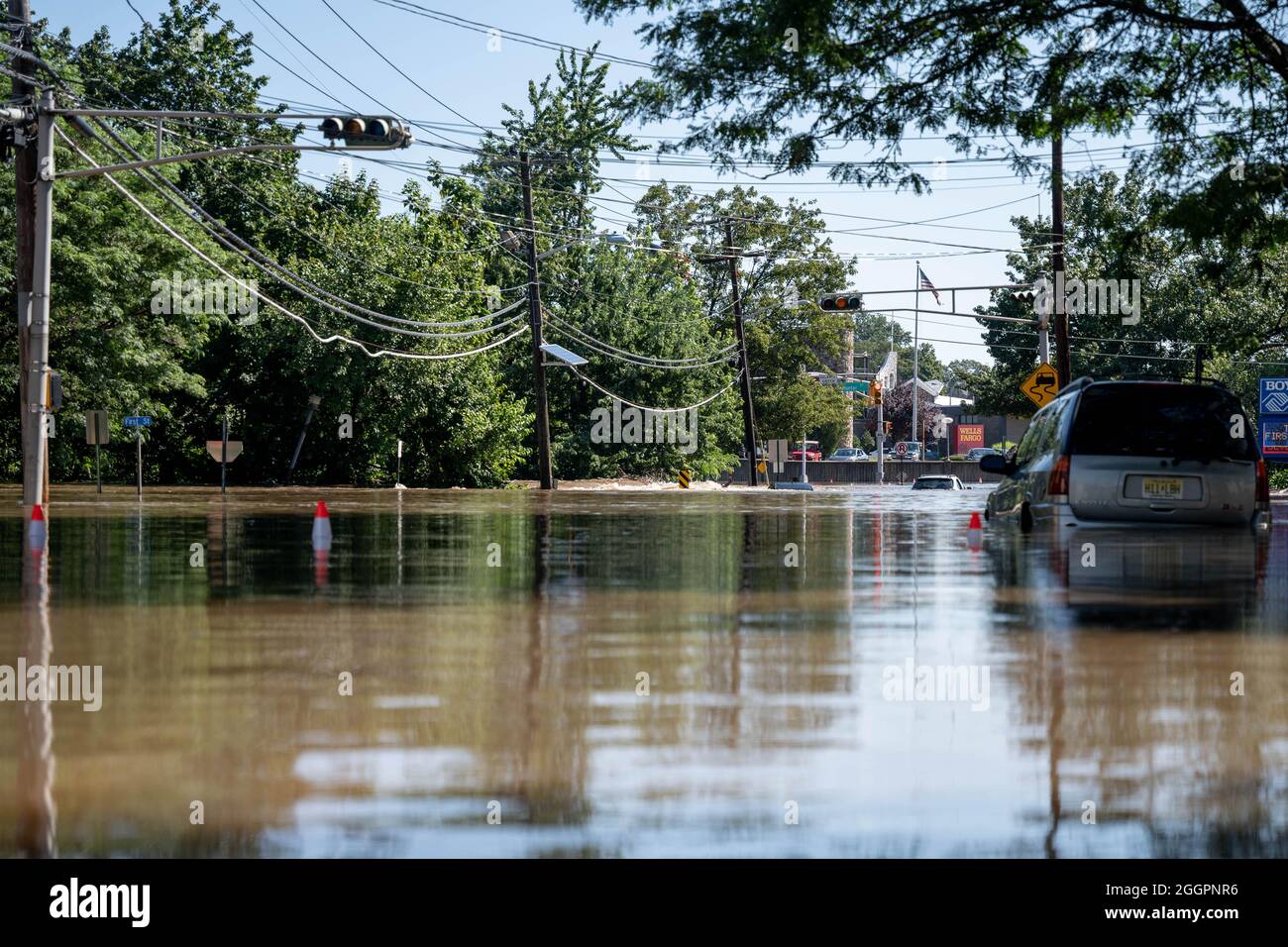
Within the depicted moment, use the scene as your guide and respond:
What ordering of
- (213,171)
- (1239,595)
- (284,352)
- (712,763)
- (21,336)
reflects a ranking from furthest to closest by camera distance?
(213,171) → (284,352) → (21,336) → (1239,595) → (712,763)

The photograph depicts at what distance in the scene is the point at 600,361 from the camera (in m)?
68.4

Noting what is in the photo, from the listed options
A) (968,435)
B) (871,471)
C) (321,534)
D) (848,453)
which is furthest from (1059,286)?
(968,435)

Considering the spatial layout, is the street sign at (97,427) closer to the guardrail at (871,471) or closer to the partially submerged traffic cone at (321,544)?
the partially submerged traffic cone at (321,544)

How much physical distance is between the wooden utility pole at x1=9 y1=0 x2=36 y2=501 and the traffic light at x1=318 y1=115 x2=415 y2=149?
593cm

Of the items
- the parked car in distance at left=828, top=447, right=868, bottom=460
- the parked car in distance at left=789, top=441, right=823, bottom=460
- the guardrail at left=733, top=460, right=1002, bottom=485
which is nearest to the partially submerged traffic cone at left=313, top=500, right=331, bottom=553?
the guardrail at left=733, top=460, right=1002, bottom=485

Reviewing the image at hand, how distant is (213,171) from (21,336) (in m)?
39.4

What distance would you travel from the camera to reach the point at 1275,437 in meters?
44.0

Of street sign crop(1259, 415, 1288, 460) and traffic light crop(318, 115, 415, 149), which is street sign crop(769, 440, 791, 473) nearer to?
street sign crop(1259, 415, 1288, 460)

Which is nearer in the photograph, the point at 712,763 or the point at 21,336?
the point at 712,763

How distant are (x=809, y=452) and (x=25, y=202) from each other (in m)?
99.5

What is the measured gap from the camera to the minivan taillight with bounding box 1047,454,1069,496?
55.2 ft
